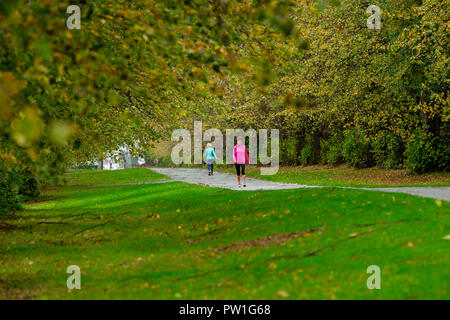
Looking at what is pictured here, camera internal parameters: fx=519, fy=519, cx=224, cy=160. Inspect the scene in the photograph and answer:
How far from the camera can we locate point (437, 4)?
18.5 meters

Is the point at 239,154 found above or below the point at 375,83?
below

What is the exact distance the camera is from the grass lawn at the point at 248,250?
696 cm

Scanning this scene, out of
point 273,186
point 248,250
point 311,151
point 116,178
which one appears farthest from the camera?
point 116,178

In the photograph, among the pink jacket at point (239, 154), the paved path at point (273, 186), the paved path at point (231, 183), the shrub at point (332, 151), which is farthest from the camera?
the shrub at point (332, 151)

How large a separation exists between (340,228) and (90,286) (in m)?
4.86

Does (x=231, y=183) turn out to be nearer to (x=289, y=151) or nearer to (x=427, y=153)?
(x=427, y=153)

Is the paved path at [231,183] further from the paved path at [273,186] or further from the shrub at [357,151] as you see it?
the shrub at [357,151]

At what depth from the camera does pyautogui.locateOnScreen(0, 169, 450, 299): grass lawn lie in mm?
6961

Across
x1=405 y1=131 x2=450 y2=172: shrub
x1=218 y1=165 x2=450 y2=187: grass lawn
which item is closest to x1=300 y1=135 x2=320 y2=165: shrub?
x1=218 y1=165 x2=450 y2=187: grass lawn

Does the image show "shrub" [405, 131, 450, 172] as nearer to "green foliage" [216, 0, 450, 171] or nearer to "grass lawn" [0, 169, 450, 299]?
"green foliage" [216, 0, 450, 171]

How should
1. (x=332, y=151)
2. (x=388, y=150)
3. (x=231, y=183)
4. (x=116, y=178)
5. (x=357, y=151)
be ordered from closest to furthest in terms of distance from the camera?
(x=231, y=183)
(x=388, y=150)
(x=357, y=151)
(x=332, y=151)
(x=116, y=178)

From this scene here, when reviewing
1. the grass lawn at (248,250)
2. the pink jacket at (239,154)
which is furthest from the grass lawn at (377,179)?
the grass lawn at (248,250)

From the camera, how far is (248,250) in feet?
32.3

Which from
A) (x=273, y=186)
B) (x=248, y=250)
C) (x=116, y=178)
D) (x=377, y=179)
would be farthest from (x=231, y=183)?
(x=116, y=178)
